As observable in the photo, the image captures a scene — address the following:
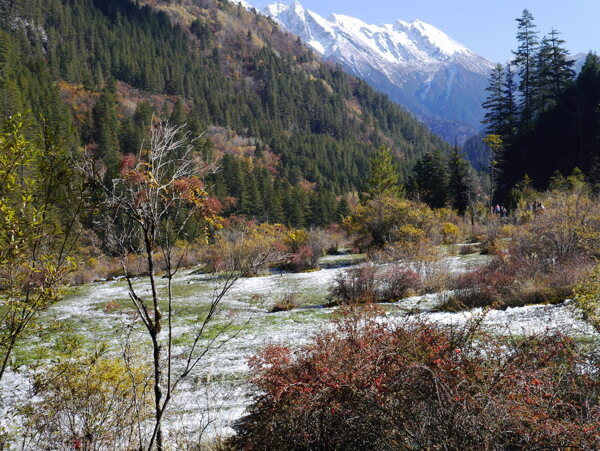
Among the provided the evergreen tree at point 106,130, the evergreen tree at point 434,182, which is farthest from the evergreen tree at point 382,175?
the evergreen tree at point 106,130

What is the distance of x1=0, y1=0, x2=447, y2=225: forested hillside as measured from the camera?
5616 centimetres

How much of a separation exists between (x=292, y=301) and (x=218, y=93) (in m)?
96.5

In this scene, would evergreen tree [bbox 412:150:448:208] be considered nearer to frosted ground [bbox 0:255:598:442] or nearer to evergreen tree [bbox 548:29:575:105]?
evergreen tree [bbox 548:29:575:105]

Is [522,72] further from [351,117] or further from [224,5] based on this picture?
[224,5]

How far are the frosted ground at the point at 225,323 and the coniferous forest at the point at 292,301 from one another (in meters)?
0.08

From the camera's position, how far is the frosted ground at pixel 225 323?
506 centimetres

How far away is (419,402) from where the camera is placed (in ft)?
10.1

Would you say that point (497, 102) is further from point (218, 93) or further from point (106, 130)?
point (218, 93)

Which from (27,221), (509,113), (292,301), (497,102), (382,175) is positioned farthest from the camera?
(497,102)

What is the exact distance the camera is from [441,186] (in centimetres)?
4447

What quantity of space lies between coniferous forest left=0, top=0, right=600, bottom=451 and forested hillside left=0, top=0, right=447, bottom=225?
5101 mm

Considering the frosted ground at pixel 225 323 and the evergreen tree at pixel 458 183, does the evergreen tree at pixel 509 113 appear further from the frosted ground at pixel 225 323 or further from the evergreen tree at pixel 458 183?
the frosted ground at pixel 225 323

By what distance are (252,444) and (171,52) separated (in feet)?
388

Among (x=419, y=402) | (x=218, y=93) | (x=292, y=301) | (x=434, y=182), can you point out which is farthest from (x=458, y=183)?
(x=218, y=93)
